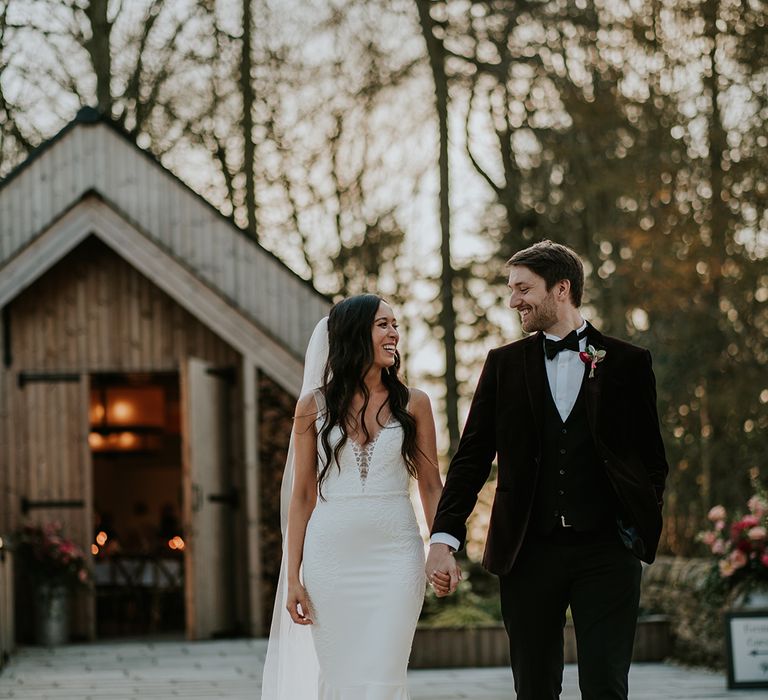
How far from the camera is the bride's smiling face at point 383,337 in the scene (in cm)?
544

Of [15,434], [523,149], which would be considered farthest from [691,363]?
[15,434]

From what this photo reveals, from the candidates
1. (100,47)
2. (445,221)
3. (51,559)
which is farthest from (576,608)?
(100,47)

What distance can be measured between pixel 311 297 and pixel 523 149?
260 inches

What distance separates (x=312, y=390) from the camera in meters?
5.63

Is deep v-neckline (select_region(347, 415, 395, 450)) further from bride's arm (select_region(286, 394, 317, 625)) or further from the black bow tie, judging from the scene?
the black bow tie

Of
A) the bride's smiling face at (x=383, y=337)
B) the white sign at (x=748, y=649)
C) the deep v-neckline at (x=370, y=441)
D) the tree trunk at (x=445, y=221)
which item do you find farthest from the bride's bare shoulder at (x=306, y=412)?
the tree trunk at (x=445, y=221)

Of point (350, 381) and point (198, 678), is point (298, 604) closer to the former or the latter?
point (350, 381)

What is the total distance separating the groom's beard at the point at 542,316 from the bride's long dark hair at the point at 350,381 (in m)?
0.70

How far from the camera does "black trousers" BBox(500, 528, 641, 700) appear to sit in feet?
15.5

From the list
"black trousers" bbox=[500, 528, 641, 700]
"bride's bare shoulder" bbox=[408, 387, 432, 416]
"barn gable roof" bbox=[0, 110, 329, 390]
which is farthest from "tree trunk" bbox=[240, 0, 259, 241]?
"black trousers" bbox=[500, 528, 641, 700]

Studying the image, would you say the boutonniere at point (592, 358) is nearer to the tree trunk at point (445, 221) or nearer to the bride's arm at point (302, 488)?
the bride's arm at point (302, 488)

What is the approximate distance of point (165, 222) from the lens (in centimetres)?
1234

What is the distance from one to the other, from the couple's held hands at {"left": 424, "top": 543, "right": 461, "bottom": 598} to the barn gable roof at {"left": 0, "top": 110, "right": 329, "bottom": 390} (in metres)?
7.22

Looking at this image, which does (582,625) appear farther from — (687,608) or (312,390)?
(687,608)
